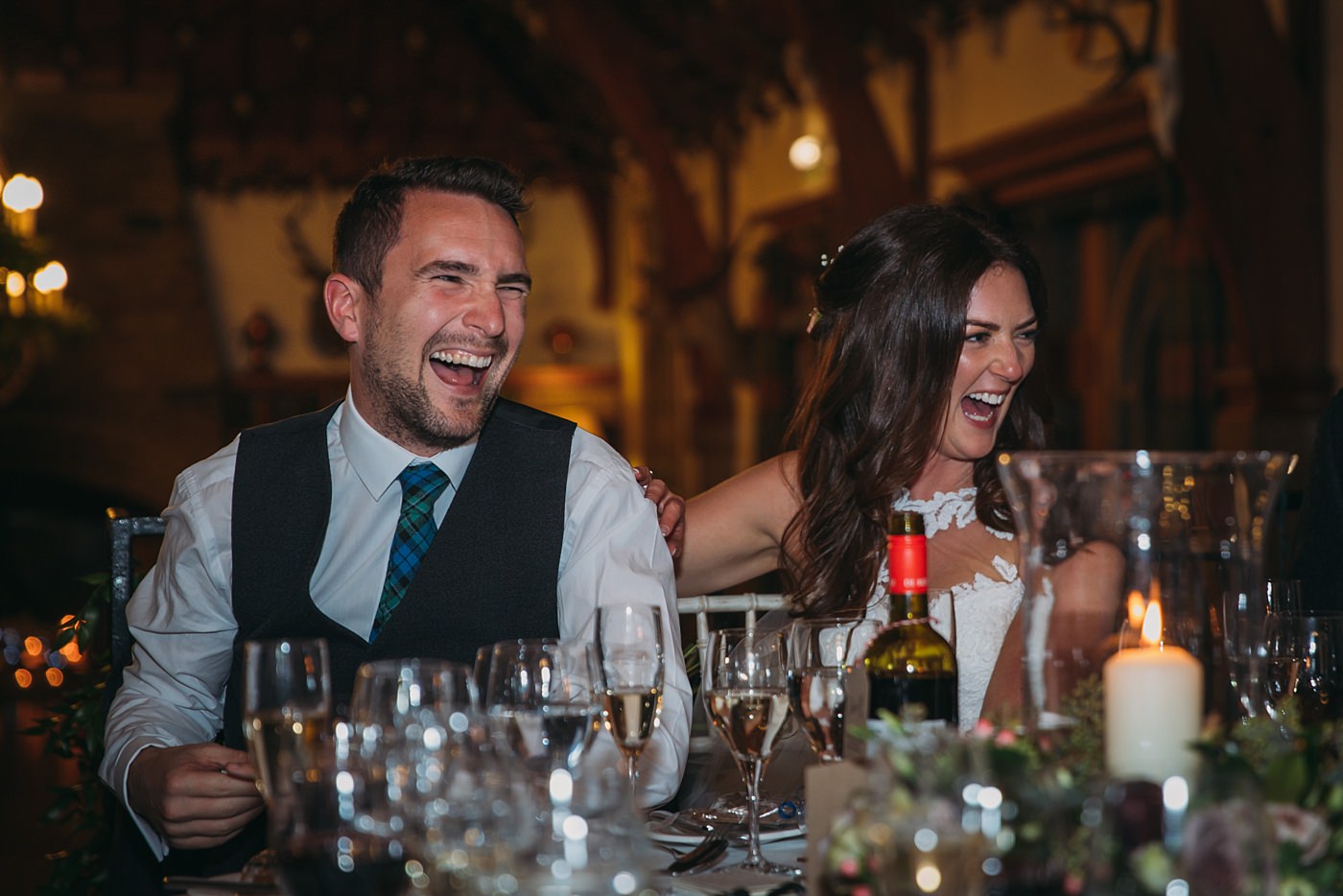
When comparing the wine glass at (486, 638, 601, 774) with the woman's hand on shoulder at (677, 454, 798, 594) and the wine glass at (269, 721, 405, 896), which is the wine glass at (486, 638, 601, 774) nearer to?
the wine glass at (269, 721, 405, 896)

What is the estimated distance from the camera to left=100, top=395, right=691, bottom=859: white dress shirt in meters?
1.92

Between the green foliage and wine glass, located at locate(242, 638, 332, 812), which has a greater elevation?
wine glass, located at locate(242, 638, 332, 812)

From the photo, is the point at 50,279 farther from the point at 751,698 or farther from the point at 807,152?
the point at 751,698

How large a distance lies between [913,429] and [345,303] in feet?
2.86

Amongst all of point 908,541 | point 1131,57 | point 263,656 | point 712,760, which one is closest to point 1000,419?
point 712,760

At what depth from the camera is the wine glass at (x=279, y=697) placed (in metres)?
1.15

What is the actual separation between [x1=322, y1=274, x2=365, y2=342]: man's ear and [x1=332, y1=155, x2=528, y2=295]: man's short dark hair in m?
0.01

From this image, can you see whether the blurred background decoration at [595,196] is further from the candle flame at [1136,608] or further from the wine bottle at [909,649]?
the candle flame at [1136,608]

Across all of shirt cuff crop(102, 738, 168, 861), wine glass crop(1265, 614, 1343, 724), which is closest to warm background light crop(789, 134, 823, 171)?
shirt cuff crop(102, 738, 168, 861)

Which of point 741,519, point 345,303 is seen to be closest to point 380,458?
point 345,303

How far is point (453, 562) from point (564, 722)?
72 cm

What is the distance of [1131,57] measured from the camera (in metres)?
4.68

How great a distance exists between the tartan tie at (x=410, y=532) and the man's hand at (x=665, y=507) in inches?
11.4

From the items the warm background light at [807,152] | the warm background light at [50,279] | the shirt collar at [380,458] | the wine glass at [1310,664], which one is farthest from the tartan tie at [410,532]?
the warm background light at [807,152]
